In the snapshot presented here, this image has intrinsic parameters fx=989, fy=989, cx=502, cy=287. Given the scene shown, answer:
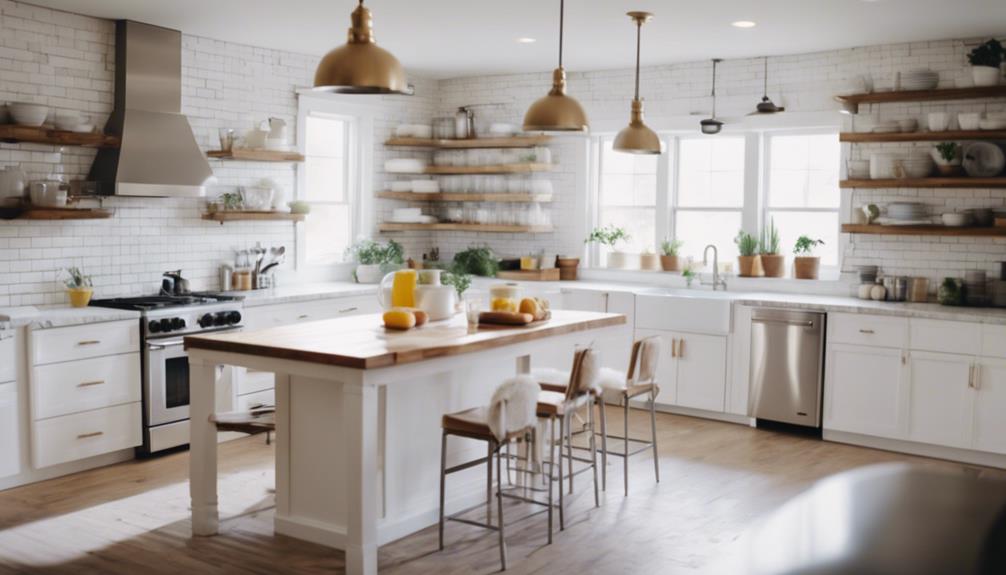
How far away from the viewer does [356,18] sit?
13.4 ft

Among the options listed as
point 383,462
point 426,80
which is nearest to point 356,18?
point 383,462

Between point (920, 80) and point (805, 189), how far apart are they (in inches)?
51.1

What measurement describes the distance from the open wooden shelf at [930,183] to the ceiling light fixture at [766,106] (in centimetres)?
83

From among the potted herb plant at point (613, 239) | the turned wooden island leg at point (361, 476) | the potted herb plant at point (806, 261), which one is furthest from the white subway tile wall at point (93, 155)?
the potted herb plant at point (806, 261)

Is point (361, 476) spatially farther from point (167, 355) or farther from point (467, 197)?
point (467, 197)

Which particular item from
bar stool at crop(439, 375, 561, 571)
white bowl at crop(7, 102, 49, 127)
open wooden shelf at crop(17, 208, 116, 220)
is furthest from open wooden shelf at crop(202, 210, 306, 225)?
bar stool at crop(439, 375, 561, 571)

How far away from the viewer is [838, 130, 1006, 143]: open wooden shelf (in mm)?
6816

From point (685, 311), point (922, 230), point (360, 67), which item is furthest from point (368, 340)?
point (922, 230)

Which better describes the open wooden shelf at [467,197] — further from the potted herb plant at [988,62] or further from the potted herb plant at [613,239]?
the potted herb plant at [988,62]

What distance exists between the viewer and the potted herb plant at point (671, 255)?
855 cm

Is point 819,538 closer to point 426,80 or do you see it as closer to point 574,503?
point 574,503

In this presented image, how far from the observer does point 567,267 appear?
899 cm

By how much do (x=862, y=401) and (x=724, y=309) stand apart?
120 cm

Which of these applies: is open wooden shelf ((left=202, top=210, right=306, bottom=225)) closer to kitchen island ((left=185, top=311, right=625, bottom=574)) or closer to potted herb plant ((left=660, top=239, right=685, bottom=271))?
kitchen island ((left=185, top=311, right=625, bottom=574))
